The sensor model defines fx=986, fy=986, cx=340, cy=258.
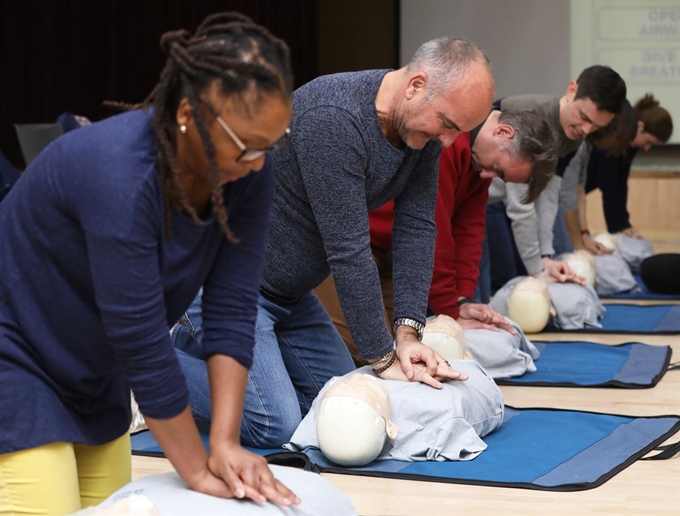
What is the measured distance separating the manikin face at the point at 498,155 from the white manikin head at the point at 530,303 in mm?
1054

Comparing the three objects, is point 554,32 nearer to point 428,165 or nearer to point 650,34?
point 650,34

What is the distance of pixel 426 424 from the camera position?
2.50m

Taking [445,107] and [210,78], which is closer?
[210,78]

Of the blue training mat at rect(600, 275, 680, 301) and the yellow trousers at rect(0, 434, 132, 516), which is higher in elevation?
the yellow trousers at rect(0, 434, 132, 516)

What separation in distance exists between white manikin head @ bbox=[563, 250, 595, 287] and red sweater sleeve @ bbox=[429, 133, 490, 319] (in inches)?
53.2

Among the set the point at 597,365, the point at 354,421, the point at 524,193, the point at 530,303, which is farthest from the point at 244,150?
the point at 530,303

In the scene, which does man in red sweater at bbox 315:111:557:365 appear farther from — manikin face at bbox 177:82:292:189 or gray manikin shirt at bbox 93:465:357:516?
manikin face at bbox 177:82:292:189

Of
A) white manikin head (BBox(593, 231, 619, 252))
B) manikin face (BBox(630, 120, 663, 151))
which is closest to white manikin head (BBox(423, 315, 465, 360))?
white manikin head (BBox(593, 231, 619, 252))

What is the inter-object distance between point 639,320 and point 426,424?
2498mm

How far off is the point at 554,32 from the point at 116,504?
23.1 ft

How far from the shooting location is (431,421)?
2.49m

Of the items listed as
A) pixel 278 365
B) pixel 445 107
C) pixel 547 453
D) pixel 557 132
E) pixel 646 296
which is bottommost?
pixel 646 296

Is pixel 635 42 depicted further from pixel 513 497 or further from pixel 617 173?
pixel 513 497

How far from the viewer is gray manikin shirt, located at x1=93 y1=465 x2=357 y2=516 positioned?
1462 mm
